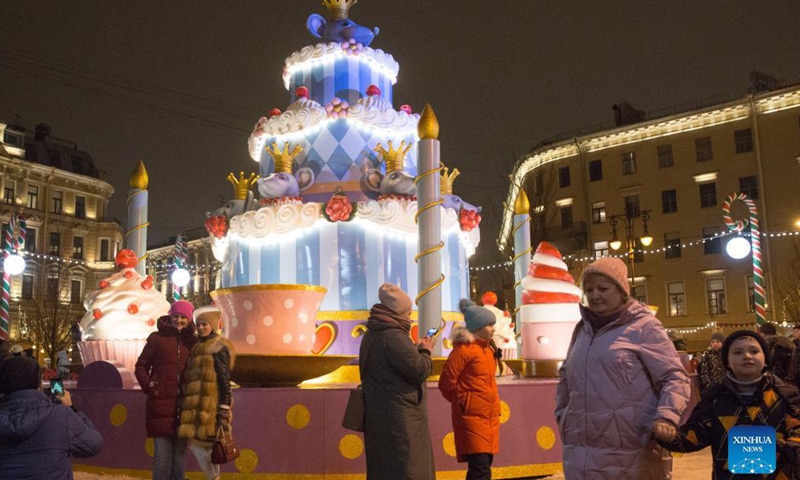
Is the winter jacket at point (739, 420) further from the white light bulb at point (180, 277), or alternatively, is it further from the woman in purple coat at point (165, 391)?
the white light bulb at point (180, 277)

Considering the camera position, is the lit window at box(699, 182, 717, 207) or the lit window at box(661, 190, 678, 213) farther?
the lit window at box(661, 190, 678, 213)

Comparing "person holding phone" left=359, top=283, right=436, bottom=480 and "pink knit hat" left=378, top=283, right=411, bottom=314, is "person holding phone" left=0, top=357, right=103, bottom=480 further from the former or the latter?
"pink knit hat" left=378, top=283, right=411, bottom=314

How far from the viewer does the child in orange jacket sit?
590 centimetres

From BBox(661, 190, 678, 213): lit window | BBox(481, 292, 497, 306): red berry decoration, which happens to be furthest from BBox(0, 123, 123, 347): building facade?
BBox(481, 292, 497, 306): red berry decoration

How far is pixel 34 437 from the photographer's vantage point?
368cm

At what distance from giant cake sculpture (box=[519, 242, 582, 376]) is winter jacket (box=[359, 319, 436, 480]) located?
5.75m

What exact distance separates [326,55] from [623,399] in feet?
34.7

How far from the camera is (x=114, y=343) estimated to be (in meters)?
10.0

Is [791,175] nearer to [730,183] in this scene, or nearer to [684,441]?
[730,183]

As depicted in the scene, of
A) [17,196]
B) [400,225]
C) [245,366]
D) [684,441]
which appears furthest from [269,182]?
[17,196]

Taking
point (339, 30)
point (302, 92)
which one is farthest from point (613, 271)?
point (339, 30)

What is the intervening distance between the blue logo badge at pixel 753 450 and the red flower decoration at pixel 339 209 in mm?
8439

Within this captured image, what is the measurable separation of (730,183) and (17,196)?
45.5 m

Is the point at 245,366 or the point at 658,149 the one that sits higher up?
the point at 658,149
